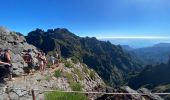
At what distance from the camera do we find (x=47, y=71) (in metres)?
27.0

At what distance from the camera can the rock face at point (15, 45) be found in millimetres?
26156

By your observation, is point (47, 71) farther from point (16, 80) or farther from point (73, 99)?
point (73, 99)

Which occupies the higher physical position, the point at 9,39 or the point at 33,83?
the point at 9,39

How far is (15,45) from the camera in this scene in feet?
100

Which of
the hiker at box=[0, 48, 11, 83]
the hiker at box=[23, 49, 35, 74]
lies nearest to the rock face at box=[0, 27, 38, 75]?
the hiker at box=[23, 49, 35, 74]

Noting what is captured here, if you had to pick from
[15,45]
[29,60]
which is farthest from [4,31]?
[29,60]

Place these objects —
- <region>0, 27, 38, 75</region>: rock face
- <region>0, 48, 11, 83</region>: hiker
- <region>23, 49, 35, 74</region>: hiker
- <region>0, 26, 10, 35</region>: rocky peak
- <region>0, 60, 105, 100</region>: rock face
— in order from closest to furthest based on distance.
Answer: <region>0, 60, 105, 100</region>: rock face, <region>0, 48, 11, 83</region>: hiker, <region>0, 27, 38, 75</region>: rock face, <region>23, 49, 35, 74</region>: hiker, <region>0, 26, 10, 35</region>: rocky peak

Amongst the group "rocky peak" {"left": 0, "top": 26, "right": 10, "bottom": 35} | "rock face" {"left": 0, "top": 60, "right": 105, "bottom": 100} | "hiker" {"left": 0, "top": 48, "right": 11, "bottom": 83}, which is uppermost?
"rocky peak" {"left": 0, "top": 26, "right": 10, "bottom": 35}

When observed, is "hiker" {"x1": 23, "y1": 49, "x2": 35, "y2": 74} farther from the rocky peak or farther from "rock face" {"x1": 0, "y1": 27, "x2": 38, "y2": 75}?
the rocky peak

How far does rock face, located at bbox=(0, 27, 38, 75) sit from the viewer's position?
2616 cm

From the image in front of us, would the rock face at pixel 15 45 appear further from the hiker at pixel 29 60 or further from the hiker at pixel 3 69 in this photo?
the hiker at pixel 3 69

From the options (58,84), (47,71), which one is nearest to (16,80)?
(58,84)

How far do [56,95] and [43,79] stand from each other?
371 inches

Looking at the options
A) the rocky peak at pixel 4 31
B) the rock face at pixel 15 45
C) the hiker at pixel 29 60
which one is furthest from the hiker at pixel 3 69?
the rocky peak at pixel 4 31
